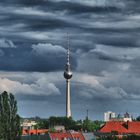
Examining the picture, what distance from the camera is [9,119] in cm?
12244

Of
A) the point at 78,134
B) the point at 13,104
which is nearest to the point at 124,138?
the point at 78,134

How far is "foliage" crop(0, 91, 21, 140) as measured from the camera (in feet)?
392

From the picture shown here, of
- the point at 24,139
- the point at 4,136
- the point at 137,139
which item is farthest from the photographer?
the point at 24,139

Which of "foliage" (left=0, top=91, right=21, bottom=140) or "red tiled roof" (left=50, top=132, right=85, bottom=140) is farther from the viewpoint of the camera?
"red tiled roof" (left=50, top=132, right=85, bottom=140)

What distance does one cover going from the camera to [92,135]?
177m

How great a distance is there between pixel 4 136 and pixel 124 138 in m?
45.3

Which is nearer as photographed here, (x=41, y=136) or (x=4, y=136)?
(x=4, y=136)

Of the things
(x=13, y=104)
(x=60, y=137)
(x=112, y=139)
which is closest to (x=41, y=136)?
(x=60, y=137)

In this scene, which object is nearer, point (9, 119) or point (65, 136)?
point (9, 119)

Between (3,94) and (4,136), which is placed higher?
(3,94)

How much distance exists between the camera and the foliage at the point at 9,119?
392ft

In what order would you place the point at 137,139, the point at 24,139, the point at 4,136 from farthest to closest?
the point at 24,139 < the point at 137,139 < the point at 4,136

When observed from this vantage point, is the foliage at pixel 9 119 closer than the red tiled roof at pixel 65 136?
Yes

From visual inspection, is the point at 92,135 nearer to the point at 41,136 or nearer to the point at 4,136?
the point at 41,136
